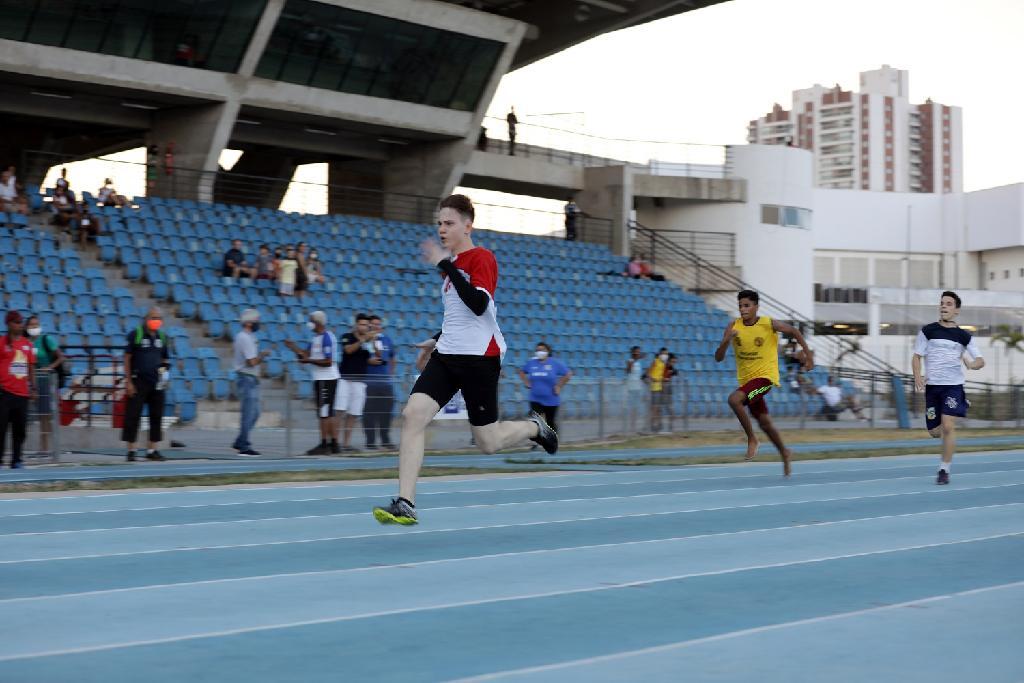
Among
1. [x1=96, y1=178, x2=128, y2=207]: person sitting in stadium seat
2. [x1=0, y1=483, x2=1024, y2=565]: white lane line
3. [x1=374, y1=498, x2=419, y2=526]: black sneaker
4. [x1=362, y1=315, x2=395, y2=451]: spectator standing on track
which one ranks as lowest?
[x1=0, y1=483, x2=1024, y2=565]: white lane line

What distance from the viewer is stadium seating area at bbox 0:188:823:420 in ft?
75.4

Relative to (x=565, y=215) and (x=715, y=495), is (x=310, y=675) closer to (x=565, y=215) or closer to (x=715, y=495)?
(x=715, y=495)

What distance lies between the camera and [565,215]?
40.0 metres

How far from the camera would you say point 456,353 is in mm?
8141

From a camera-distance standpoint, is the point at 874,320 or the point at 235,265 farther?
the point at 874,320

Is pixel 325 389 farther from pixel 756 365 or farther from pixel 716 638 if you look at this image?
pixel 716 638

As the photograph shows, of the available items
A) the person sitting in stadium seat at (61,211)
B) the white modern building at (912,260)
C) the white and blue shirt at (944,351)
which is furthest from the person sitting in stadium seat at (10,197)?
the white modern building at (912,260)

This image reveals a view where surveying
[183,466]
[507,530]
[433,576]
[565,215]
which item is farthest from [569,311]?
[433,576]

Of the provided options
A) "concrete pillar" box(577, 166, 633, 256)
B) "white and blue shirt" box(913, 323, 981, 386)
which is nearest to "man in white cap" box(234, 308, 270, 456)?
"white and blue shirt" box(913, 323, 981, 386)

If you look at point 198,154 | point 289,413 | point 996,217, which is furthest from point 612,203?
point 996,217

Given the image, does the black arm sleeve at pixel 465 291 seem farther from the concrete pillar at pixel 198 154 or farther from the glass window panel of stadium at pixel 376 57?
the glass window panel of stadium at pixel 376 57

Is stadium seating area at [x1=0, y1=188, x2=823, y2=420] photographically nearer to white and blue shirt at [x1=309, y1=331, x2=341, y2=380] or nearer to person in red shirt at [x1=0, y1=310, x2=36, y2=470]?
white and blue shirt at [x1=309, y1=331, x2=341, y2=380]

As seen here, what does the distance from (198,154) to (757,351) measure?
20582mm

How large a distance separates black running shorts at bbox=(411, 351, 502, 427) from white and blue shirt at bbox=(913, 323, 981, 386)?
20.8 ft
